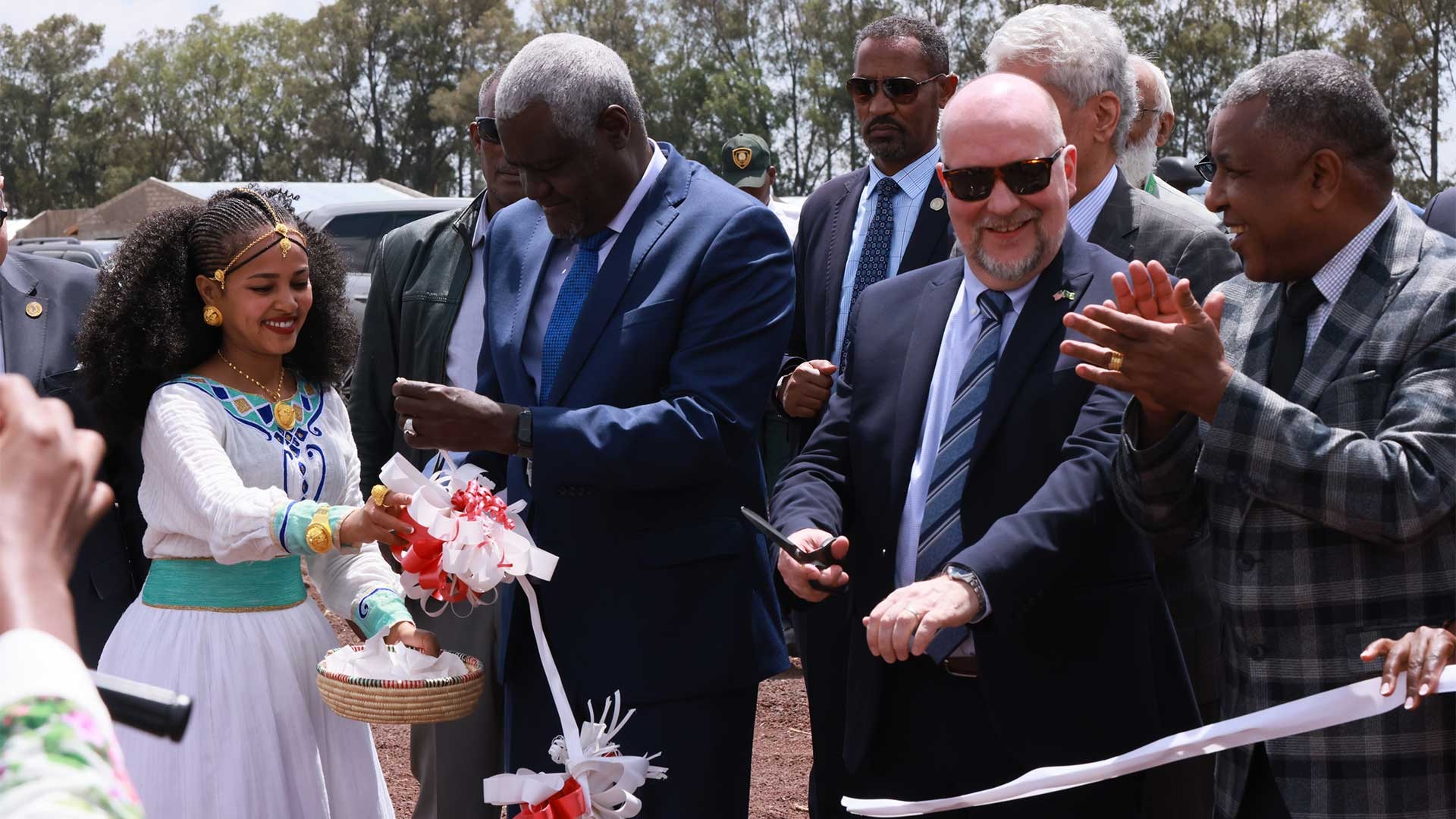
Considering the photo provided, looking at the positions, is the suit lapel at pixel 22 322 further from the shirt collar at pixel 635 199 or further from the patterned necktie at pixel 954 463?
the patterned necktie at pixel 954 463

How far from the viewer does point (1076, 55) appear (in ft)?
13.4

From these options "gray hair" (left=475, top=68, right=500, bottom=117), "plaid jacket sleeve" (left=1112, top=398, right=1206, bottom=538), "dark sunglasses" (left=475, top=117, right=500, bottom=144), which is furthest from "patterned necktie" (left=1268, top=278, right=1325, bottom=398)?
"gray hair" (left=475, top=68, right=500, bottom=117)

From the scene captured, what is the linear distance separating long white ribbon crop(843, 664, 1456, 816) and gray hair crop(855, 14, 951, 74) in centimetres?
268

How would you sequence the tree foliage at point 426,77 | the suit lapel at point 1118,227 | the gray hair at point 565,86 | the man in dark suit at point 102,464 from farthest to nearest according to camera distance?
the tree foliage at point 426,77 < the man in dark suit at point 102,464 < the suit lapel at point 1118,227 < the gray hair at point 565,86

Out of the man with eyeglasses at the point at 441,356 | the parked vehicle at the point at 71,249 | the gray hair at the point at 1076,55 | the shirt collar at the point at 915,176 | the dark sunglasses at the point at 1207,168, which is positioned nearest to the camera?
the dark sunglasses at the point at 1207,168

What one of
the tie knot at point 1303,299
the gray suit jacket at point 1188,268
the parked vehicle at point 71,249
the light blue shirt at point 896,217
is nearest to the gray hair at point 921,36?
the light blue shirt at point 896,217

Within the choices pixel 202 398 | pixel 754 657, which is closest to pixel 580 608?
pixel 754 657

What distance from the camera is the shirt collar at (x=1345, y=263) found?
274 cm

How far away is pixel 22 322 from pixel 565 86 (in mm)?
2002

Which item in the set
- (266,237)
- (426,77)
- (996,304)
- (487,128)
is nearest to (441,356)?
(487,128)

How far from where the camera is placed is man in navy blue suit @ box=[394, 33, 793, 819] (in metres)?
3.45

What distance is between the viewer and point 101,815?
1.23m

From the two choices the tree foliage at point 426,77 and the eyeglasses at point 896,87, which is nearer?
the eyeglasses at point 896,87

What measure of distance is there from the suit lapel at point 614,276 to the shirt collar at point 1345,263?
1495mm
